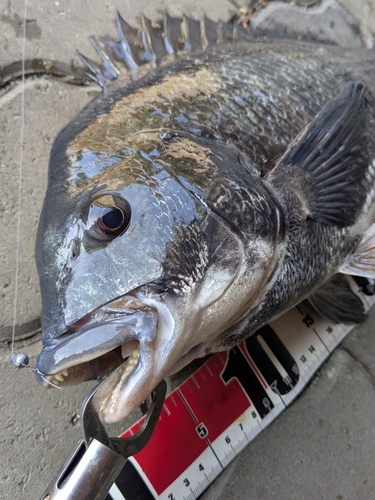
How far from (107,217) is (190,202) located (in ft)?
0.75

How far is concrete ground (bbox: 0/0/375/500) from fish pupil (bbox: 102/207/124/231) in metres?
0.84

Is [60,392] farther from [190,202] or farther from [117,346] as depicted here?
[190,202]

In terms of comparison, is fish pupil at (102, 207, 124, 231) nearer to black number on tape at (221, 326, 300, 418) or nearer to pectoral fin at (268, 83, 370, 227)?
pectoral fin at (268, 83, 370, 227)

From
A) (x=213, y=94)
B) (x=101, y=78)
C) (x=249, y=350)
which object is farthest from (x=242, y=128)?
(x=249, y=350)

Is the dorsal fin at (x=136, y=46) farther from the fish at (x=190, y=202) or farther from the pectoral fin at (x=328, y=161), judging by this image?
the pectoral fin at (x=328, y=161)

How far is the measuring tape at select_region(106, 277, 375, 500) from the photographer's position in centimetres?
152

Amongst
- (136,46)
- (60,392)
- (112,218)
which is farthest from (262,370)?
(136,46)

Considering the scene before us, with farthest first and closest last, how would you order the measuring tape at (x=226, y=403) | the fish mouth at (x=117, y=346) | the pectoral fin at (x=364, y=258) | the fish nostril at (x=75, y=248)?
the pectoral fin at (x=364, y=258) < the measuring tape at (x=226, y=403) < the fish nostril at (x=75, y=248) < the fish mouth at (x=117, y=346)

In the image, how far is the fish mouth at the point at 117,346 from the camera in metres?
0.89

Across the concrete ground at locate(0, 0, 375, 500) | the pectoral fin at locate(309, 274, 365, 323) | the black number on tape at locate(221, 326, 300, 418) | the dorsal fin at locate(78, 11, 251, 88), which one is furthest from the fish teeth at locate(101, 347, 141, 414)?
the pectoral fin at locate(309, 274, 365, 323)

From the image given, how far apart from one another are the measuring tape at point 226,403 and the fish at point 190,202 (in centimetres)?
33

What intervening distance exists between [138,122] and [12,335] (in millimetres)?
1005

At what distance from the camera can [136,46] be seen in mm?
1554

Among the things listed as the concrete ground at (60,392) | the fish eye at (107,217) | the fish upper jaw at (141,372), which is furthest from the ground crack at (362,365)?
the fish eye at (107,217)
